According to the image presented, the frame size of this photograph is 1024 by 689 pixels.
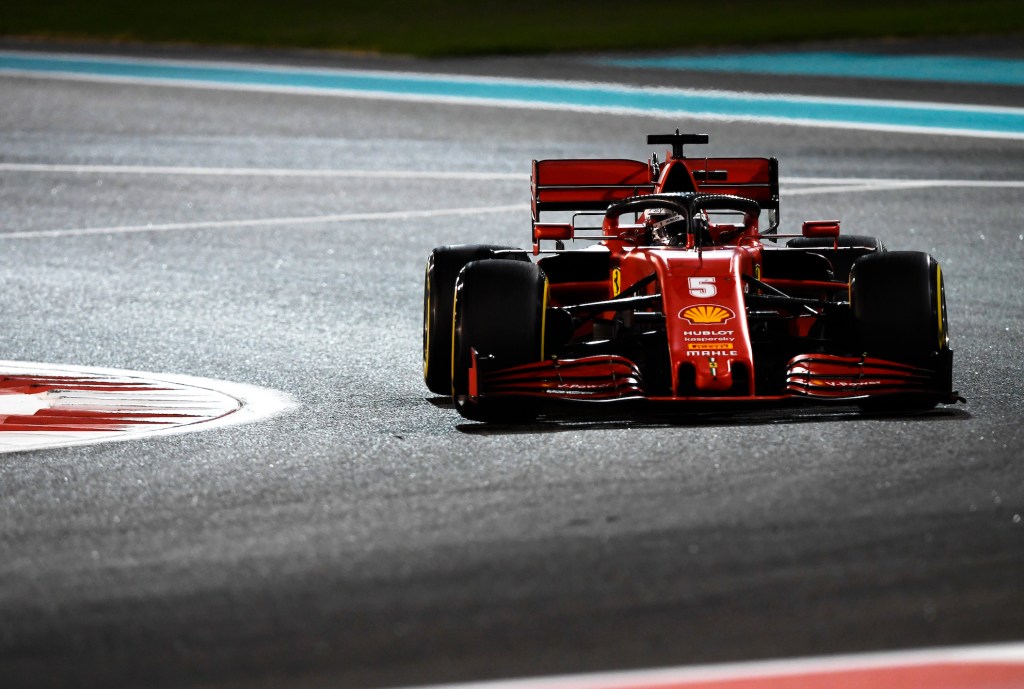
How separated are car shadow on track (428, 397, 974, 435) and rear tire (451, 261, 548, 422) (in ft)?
0.31

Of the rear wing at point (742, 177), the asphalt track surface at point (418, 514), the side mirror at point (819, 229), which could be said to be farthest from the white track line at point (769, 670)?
the rear wing at point (742, 177)

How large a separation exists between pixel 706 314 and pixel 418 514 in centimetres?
194

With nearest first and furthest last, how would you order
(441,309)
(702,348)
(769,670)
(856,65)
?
1. (769,670)
2. (702,348)
3. (441,309)
4. (856,65)

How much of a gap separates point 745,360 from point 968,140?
1101 centimetres

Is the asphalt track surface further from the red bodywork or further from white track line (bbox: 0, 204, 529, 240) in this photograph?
white track line (bbox: 0, 204, 529, 240)

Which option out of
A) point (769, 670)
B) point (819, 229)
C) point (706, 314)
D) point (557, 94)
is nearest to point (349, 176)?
point (557, 94)

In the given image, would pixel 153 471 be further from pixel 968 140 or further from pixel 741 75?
pixel 741 75

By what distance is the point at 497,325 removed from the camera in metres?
7.39

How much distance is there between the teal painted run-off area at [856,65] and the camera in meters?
22.3

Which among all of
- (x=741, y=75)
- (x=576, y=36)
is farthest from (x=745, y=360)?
(x=576, y=36)

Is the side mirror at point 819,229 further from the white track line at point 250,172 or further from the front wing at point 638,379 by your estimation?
the white track line at point 250,172

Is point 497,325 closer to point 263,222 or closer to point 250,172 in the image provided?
point 263,222

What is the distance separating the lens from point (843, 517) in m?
5.66

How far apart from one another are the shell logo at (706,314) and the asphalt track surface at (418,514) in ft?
1.28
